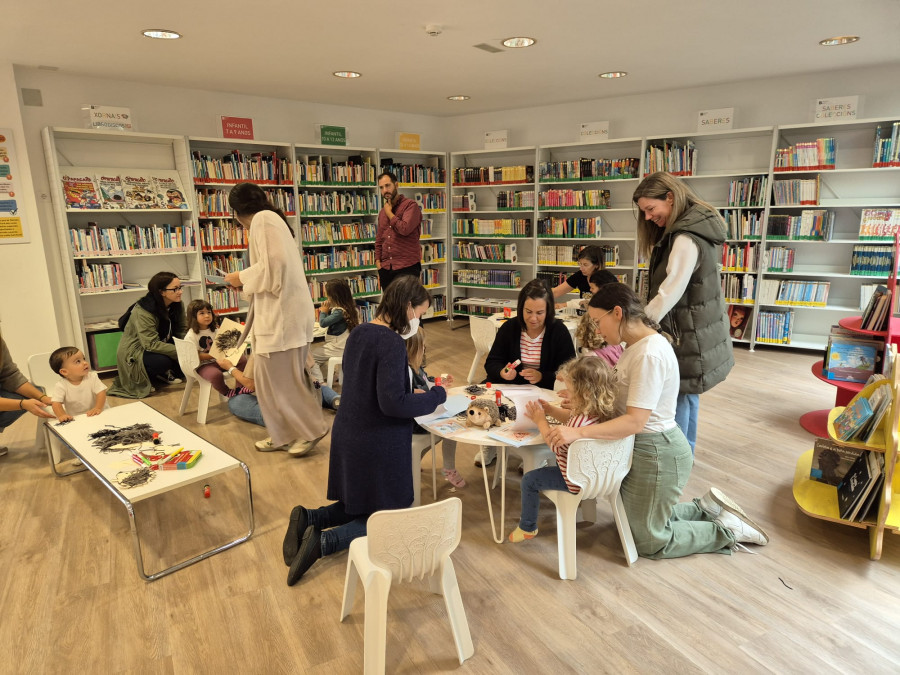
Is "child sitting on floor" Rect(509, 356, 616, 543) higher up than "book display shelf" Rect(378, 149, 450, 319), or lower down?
lower down

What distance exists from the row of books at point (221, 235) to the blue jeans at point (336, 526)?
396cm

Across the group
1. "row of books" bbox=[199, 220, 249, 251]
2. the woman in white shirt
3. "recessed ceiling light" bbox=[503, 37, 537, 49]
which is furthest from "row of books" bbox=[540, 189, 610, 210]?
the woman in white shirt

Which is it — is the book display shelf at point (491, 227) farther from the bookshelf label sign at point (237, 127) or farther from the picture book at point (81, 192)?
the picture book at point (81, 192)

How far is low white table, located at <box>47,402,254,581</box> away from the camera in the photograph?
236 centimetres

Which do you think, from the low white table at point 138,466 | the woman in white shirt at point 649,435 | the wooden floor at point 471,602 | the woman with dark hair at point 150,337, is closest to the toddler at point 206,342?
the woman with dark hair at point 150,337

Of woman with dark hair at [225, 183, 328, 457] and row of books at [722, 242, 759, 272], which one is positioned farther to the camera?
row of books at [722, 242, 759, 272]

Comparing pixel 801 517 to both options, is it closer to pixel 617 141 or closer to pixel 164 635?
pixel 164 635

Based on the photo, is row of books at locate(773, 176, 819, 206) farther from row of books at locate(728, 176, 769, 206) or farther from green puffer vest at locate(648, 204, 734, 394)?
green puffer vest at locate(648, 204, 734, 394)

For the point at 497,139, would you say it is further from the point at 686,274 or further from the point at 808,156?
the point at 686,274

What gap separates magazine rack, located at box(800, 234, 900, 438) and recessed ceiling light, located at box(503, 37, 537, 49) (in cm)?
292

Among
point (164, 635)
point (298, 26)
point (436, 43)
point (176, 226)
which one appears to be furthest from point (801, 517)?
point (176, 226)

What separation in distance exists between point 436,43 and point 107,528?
386 cm

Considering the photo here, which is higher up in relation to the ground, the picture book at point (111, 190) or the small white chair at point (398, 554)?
the picture book at point (111, 190)

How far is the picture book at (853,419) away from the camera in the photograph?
257 cm
